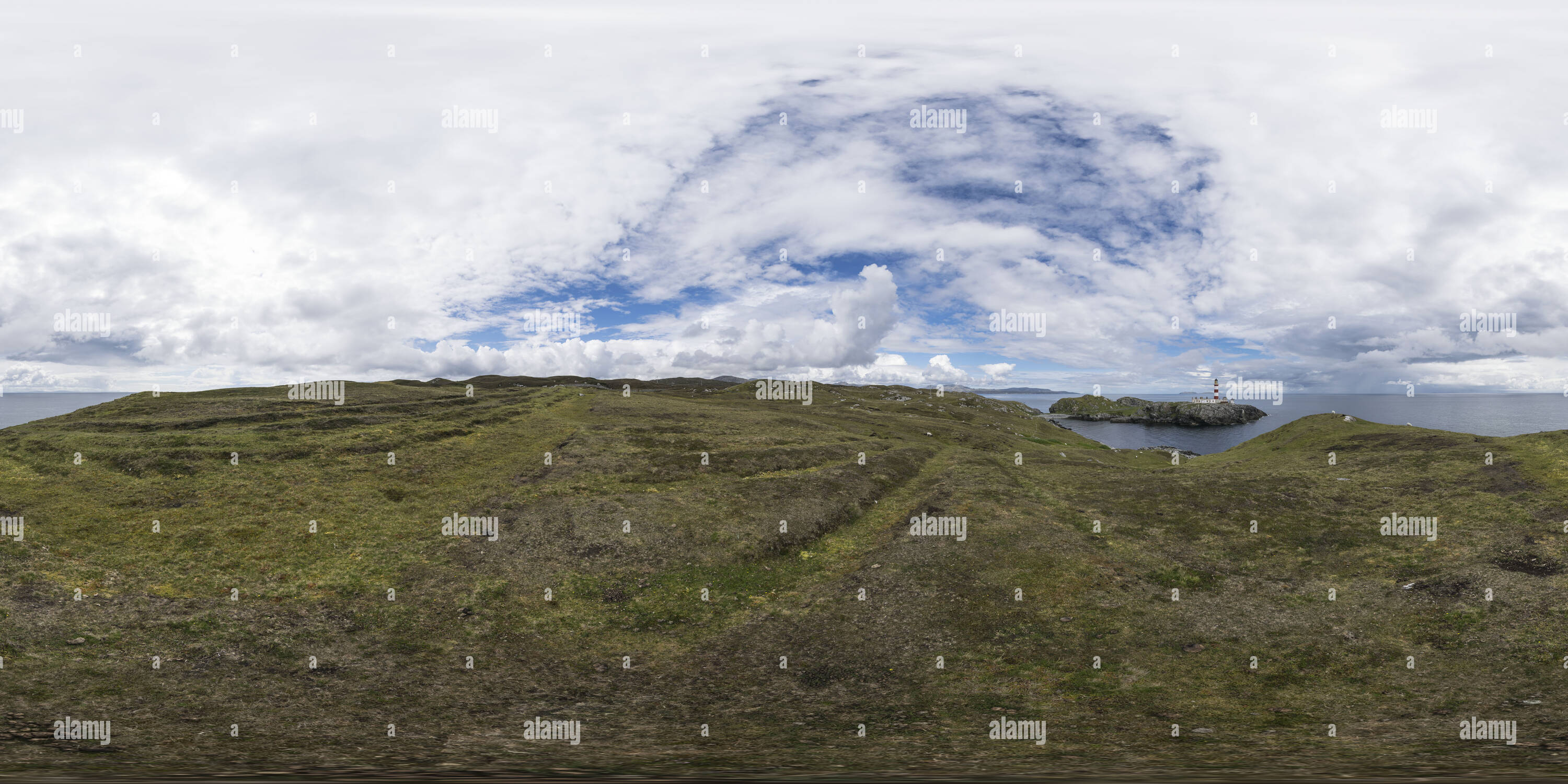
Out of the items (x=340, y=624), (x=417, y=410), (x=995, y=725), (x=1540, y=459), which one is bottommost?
(x=995, y=725)

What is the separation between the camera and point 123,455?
47.9 m

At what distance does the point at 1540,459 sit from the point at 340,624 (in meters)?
77.7

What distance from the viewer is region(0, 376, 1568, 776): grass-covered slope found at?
65.2 feet

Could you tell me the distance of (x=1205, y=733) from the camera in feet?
66.8

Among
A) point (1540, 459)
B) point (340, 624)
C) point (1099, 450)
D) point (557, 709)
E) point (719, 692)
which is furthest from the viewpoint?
point (1099, 450)

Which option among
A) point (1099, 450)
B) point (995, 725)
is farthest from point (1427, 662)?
point (1099, 450)

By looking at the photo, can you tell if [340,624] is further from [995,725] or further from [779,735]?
[995,725]

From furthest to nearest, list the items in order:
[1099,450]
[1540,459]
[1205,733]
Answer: [1099,450], [1540,459], [1205,733]

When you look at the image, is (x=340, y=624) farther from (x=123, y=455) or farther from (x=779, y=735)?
(x=123, y=455)

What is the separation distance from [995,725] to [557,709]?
601 inches

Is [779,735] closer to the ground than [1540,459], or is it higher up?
closer to the ground

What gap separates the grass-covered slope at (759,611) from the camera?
19.9 m

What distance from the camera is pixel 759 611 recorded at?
105ft

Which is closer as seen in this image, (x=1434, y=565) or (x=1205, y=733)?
(x=1205, y=733)
